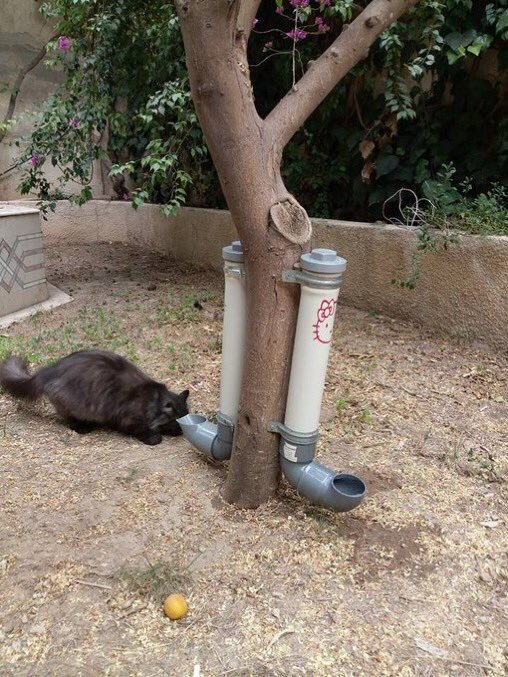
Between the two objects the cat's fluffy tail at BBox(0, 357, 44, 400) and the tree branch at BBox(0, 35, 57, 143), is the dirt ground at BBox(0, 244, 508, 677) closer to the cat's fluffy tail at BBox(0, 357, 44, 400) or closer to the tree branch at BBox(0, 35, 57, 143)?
the cat's fluffy tail at BBox(0, 357, 44, 400)

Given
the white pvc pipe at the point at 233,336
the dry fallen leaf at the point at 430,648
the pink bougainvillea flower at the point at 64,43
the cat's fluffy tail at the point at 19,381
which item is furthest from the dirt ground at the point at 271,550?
the pink bougainvillea flower at the point at 64,43

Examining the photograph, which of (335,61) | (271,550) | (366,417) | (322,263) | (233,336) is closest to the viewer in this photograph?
(322,263)

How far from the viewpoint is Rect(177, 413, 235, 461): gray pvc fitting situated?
2635 mm

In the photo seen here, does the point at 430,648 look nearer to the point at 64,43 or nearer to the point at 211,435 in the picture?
the point at 211,435

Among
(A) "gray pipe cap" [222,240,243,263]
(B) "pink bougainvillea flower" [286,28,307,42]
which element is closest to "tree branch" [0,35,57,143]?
(B) "pink bougainvillea flower" [286,28,307,42]

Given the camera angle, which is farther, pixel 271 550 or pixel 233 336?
pixel 233 336

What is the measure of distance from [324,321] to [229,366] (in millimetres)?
582

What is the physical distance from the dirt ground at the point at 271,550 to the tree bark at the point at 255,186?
35 centimetres

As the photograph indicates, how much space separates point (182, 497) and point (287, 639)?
2.89ft

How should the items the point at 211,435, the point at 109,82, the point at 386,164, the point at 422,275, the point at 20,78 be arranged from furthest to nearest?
the point at 20,78
the point at 109,82
the point at 386,164
the point at 422,275
the point at 211,435

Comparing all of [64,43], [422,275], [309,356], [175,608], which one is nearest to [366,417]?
[309,356]

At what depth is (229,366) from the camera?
2.53 metres

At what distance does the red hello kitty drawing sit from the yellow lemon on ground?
108 centimetres

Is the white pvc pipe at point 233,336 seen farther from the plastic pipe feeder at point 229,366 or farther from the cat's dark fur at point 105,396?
the cat's dark fur at point 105,396
